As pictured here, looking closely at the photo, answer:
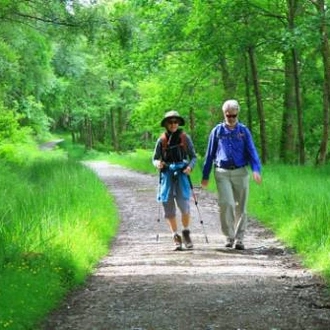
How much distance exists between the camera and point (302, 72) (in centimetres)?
2238

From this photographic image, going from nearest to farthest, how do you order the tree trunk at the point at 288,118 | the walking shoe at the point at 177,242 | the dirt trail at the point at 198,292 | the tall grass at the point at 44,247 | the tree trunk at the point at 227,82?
the dirt trail at the point at 198,292 → the tall grass at the point at 44,247 → the walking shoe at the point at 177,242 → the tree trunk at the point at 288,118 → the tree trunk at the point at 227,82

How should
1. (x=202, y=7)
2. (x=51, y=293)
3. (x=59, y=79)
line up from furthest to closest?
(x=59, y=79) → (x=202, y=7) → (x=51, y=293)

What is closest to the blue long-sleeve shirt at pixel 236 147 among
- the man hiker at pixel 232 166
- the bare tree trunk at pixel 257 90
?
the man hiker at pixel 232 166

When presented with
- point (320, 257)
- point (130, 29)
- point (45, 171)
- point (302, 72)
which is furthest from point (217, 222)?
point (302, 72)

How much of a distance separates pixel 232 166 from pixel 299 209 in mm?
2120

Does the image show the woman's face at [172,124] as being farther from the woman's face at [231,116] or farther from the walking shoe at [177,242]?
the walking shoe at [177,242]

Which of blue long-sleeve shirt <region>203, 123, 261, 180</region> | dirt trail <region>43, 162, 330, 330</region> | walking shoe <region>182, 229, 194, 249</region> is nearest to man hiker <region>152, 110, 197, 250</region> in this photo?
walking shoe <region>182, 229, 194, 249</region>

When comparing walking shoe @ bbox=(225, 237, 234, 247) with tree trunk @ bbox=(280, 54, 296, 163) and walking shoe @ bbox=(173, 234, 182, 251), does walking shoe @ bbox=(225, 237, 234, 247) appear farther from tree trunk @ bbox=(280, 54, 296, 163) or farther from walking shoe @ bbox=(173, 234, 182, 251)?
tree trunk @ bbox=(280, 54, 296, 163)

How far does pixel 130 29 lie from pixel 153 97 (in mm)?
12750

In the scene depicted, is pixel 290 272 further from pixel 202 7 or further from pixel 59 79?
pixel 59 79

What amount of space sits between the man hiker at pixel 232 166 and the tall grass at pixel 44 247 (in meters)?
1.89

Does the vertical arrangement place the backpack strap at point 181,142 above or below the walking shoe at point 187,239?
above

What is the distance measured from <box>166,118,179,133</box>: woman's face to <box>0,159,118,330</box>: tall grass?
1.85 metres

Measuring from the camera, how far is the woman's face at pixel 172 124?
8688 millimetres
